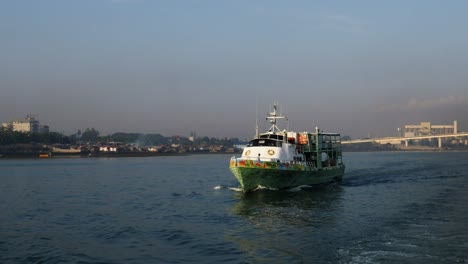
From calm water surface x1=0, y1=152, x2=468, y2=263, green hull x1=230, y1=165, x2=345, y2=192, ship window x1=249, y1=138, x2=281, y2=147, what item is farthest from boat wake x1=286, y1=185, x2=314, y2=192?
ship window x1=249, y1=138, x2=281, y2=147

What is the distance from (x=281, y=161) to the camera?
164 ft

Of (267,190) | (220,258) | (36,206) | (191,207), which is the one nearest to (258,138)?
(267,190)

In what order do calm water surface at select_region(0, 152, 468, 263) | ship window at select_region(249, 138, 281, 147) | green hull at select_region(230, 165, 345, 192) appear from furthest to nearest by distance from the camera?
ship window at select_region(249, 138, 281, 147), green hull at select_region(230, 165, 345, 192), calm water surface at select_region(0, 152, 468, 263)

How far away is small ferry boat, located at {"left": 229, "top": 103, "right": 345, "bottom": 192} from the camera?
47.9 meters

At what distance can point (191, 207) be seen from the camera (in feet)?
131

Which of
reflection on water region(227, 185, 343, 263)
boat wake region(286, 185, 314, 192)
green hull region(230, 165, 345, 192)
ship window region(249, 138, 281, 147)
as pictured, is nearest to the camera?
reflection on water region(227, 185, 343, 263)

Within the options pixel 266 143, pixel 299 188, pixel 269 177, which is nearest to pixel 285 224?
pixel 269 177

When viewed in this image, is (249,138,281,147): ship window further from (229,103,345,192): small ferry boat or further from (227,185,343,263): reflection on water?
(227,185,343,263): reflection on water

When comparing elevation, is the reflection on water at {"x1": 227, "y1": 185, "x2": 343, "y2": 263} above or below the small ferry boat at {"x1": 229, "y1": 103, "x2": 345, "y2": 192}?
below

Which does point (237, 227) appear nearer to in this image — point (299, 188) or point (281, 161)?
point (281, 161)

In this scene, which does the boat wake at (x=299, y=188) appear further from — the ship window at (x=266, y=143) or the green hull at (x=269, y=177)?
the ship window at (x=266, y=143)

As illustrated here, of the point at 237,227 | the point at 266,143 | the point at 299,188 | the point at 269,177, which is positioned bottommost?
the point at 237,227

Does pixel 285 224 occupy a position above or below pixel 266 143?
below

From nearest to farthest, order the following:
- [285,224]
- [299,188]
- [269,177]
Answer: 1. [285,224]
2. [269,177]
3. [299,188]
